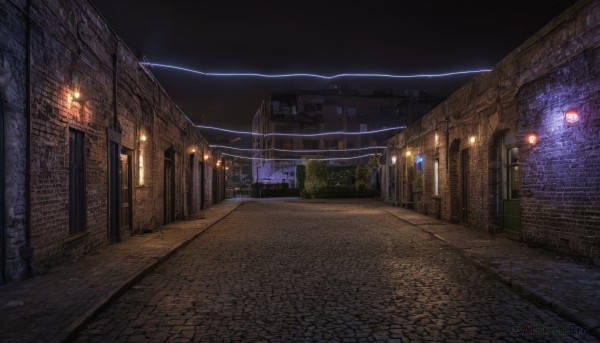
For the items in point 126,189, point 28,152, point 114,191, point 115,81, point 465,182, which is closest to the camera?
point 28,152

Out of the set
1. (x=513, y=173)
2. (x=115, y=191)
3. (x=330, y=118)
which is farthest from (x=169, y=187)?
(x=330, y=118)

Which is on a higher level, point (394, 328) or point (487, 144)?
point (487, 144)

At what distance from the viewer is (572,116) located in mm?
8648

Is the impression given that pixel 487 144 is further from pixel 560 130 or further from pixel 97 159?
pixel 97 159

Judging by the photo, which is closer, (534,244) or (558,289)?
(558,289)

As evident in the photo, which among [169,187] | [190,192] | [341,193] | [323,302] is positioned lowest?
[323,302]

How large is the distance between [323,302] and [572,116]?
5990mm

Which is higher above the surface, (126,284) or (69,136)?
(69,136)

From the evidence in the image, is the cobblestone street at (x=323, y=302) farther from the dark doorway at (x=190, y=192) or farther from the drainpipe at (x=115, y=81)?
the dark doorway at (x=190, y=192)

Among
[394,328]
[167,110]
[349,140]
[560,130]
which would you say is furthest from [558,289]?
[349,140]

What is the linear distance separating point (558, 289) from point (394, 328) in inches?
108

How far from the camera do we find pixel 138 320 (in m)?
5.09

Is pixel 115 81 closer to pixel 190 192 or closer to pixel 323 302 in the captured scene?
pixel 323 302

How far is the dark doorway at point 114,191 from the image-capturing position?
35.1ft
